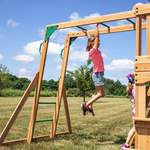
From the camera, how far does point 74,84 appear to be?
58.9 meters

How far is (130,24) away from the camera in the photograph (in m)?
9.88

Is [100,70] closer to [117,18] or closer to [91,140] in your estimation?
[117,18]

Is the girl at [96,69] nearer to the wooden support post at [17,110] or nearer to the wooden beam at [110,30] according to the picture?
the wooden beam at [110,30]

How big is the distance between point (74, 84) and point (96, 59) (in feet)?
162

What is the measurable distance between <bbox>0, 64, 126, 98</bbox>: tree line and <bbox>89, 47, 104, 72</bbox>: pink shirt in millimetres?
1766

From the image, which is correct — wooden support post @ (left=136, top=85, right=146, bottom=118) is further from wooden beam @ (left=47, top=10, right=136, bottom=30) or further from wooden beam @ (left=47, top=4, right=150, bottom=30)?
wooden beam @ (left=47, top=10, right=136, bottom=30)

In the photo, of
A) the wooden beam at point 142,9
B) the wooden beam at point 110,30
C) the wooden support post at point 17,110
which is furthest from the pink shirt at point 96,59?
the wooden beam at point 142,9

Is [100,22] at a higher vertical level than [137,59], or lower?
higher

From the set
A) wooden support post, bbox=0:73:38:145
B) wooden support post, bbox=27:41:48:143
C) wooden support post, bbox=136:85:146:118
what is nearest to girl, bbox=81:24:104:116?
wooden support post, bbox=27:41:48:143

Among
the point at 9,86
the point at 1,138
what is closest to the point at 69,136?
the point at 1,138

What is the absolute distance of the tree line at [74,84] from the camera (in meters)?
37.8

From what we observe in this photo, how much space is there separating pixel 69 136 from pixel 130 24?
133 inches

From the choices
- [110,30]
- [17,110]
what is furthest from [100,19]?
[17,110]

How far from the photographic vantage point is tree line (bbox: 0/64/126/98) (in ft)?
124
